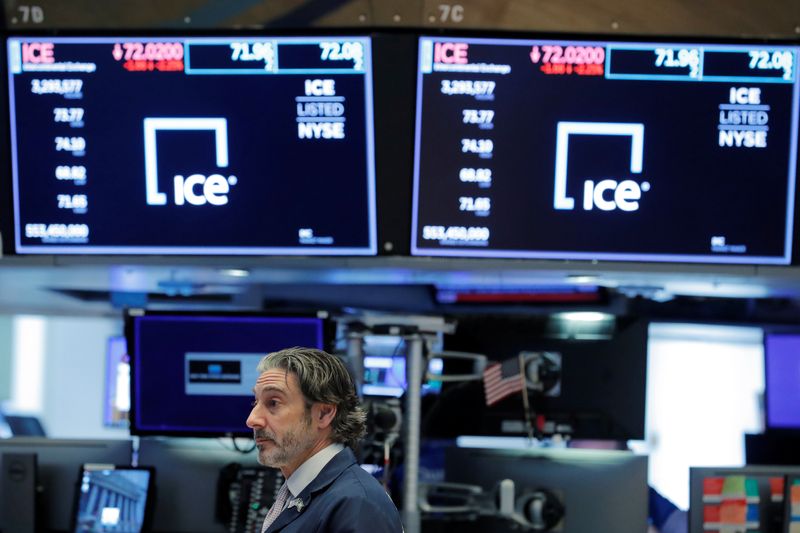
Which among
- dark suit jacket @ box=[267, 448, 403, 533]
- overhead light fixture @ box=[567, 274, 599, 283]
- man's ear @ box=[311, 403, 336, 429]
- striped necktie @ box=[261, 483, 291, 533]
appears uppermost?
overhead light fixture @ box=[567, 274, 599, 283]

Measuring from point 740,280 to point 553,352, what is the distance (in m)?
0.71

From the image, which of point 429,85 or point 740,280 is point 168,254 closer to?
point 429,85

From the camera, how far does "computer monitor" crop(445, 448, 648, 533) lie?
156 inches

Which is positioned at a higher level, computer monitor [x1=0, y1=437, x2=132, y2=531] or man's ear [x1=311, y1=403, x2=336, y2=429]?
man's ear [x1=311, y1=403, x2=336, y2=429]

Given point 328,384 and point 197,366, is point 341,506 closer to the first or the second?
point 328,384

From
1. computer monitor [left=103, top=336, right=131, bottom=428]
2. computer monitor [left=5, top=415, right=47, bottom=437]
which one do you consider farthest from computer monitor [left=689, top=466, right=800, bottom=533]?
computer monitor [left=103, top=336, right=131, bottom=428]

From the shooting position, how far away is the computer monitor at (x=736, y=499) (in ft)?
13.1

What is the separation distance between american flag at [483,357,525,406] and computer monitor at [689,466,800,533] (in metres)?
0.66

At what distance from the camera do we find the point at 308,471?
2111 mm

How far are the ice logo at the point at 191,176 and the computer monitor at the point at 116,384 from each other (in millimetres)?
3831

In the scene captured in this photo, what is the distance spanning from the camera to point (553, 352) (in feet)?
13.8

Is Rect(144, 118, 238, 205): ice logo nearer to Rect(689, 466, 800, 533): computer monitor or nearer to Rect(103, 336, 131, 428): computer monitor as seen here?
Rect(689, 466, 800, 533): computer monitor

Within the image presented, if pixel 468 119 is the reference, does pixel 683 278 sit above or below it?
below

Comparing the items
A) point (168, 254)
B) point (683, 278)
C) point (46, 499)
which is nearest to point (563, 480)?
point (683, 278)
